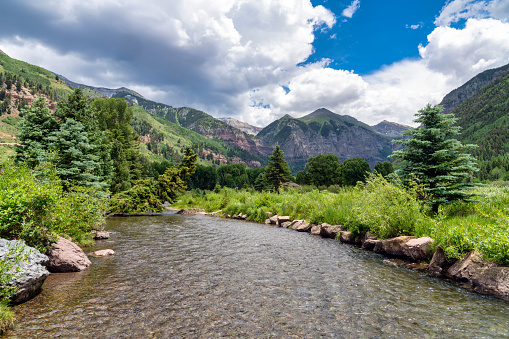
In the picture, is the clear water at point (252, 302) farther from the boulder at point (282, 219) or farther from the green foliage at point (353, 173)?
the green foliage at point (353, 173)

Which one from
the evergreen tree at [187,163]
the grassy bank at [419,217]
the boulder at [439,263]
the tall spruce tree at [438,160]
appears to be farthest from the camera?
the evergreen tree at [187,163]

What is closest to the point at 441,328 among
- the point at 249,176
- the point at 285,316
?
the point at 285,316

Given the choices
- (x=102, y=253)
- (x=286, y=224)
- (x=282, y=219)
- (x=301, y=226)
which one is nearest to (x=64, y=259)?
(x=102, y=253)

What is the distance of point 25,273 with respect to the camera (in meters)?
6.52

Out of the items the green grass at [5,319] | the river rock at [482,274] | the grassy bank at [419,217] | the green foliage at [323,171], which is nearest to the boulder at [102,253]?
the green grass at [5,319]

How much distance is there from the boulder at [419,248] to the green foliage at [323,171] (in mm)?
81512

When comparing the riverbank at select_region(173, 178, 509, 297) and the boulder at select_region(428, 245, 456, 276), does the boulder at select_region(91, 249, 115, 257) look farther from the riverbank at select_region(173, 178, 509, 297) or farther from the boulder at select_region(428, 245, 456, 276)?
the boulder at select_region(428, 245, 456, 276)

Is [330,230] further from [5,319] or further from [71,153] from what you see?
[71,153]

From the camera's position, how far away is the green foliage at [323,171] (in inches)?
3684

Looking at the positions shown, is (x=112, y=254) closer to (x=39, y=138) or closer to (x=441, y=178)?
(x=39, y=138)

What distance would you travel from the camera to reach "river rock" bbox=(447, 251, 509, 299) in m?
7.96

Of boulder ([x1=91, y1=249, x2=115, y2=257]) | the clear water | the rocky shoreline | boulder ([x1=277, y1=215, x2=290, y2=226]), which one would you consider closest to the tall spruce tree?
the rocky shoreline

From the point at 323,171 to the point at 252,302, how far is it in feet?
306

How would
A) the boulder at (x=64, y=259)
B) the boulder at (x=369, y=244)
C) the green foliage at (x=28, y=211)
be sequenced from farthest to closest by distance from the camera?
the boulder at (x=369, y=244), the boulder at (x=64, y=259), the green foliage at (x=28, y=211)
